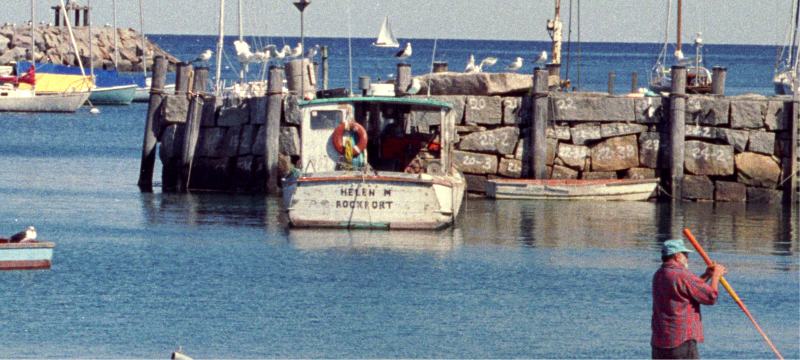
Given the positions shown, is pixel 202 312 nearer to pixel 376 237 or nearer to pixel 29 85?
pixel 376 237

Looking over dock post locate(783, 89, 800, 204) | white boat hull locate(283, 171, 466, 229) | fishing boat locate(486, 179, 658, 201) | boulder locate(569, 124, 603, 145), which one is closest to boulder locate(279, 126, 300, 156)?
fishing boat locate(486, 179, 658, 201)

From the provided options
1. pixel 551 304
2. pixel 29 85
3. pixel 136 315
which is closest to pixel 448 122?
pixel 551 304

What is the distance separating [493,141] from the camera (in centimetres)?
3192

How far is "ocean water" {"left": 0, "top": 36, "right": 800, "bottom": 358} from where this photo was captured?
1856cm

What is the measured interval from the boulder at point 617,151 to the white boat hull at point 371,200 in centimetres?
551

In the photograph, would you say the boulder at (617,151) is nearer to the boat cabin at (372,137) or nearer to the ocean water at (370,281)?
the ocean water at (370,281)

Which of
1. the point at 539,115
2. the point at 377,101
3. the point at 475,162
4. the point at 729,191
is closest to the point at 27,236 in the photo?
the point at 377,101

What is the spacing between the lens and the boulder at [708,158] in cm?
3161

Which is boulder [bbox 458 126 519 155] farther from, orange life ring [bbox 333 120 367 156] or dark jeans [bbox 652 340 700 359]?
dark jeans [bbox 652 340 700 359]

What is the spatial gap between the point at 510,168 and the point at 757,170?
471 cm

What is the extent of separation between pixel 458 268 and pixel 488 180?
7871mm

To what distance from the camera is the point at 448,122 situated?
2848 centimetres

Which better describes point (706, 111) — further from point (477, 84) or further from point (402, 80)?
point (402, 80)

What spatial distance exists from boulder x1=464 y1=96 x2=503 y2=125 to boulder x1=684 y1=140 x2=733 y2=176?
12.0ft
